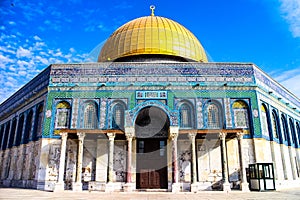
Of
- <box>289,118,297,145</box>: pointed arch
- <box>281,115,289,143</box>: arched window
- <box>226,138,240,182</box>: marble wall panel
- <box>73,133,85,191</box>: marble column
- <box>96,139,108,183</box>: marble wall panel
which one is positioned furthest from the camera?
<box>289,118,297,145</box>: pointed arch

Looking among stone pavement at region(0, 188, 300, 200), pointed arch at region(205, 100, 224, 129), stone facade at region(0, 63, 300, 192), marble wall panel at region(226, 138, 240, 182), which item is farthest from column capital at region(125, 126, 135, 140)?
marble wall panel at region(226, 138, 240, 182)

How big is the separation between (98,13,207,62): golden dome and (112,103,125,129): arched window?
4.86 meters

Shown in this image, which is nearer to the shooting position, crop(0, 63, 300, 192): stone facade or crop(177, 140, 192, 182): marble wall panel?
crop(0, 63, 300, 192): stone facade

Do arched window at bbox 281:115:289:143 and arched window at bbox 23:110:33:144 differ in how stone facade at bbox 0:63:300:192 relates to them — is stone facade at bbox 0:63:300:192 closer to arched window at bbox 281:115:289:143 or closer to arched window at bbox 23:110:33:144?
arched window at bbox 23:110:33:144

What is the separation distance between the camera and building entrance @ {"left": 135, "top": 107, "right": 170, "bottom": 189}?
50.2 feet

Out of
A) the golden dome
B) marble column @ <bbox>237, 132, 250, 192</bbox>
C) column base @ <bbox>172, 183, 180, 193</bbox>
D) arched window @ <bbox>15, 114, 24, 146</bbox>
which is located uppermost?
the golden dome

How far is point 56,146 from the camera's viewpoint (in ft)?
50.0

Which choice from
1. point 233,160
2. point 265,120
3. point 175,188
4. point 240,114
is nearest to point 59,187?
point 175,188

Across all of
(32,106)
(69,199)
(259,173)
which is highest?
(32,106)

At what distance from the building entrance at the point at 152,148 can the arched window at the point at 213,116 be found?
2.54m

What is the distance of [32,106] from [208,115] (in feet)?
39.1

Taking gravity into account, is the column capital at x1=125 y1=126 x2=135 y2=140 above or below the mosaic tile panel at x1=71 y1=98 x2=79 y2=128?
below

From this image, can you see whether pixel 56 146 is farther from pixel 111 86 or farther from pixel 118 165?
pixel 111 86

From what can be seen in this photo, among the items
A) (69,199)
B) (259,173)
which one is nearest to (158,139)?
(259,173)
